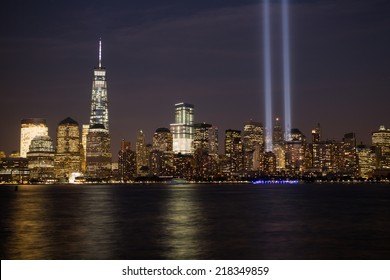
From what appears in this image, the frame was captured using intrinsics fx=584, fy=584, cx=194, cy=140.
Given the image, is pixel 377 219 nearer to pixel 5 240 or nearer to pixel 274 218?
pixel 274 218

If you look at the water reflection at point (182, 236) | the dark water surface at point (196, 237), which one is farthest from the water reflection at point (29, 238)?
the water reflection at point (182, 236)

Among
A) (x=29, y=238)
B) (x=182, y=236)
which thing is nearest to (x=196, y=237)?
(x=182, y=236)

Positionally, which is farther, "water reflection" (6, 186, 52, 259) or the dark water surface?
the dark water surface

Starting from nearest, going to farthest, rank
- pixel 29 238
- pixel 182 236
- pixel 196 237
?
pixel 29 238 < pixel 196 237 < pixel 182 236

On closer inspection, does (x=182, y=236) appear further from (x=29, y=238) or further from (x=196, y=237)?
(x=29, y=238)

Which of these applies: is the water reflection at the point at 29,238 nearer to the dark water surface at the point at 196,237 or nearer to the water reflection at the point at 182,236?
the dark water surface at the point at 196,237

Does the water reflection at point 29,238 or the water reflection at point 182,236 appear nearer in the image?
the water reflection at point 29,238

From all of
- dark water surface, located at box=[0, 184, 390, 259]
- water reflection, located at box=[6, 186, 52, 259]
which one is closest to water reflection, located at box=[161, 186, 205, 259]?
dark water surface, located at box=[0, 184, 390, 259]

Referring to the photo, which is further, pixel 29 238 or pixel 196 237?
pixel 196 237

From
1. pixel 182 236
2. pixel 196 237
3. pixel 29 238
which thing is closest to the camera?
pixel 29 238

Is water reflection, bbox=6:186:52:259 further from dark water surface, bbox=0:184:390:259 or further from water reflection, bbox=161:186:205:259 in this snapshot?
water reflection, bbox=161:186:205:259
